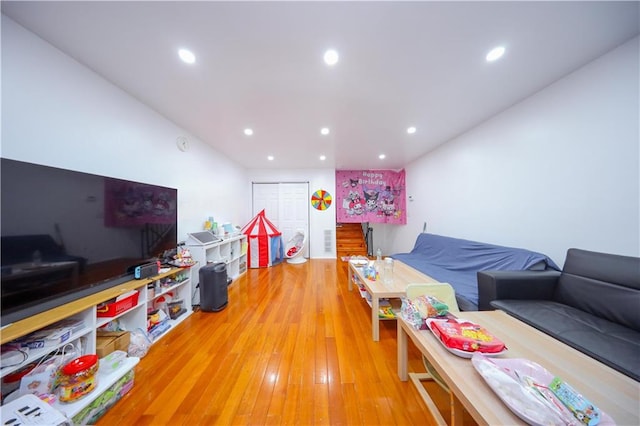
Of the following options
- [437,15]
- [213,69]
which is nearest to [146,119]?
[213,69]

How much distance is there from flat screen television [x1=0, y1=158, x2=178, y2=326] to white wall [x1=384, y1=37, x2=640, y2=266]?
4.12m

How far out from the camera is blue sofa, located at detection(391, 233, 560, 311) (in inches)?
74.7

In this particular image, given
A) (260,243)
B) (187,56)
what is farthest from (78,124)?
(260,243)

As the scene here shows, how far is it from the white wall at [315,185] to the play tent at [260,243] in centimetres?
90

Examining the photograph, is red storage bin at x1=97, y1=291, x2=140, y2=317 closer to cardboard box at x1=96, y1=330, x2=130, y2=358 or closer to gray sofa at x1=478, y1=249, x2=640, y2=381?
cardboard box at x1=96, y1=330, x2=130, y2=358

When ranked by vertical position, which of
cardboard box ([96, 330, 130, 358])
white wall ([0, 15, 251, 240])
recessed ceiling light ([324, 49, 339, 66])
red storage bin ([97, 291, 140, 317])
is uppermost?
recessed ceiling light ([324, 49, 339, 66])

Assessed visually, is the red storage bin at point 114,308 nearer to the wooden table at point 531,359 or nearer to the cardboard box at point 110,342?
the cardboard box at point 110,342

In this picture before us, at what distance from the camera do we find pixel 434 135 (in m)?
3.05

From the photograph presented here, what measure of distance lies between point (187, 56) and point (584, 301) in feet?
12.1

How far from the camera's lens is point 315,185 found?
16.4ft

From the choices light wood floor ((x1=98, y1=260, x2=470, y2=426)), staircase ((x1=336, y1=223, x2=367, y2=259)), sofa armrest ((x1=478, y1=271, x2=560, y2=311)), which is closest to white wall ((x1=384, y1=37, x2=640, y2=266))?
sofa armrest ((x1=478, y1=271, x2=560, y2=311))

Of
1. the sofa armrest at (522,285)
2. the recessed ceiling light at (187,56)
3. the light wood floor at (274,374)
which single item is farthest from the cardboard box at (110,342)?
the sofa armrest at (522,285)

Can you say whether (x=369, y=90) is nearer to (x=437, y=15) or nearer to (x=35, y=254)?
(x=437, y=15)

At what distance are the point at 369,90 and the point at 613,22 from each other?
1.63 meters
